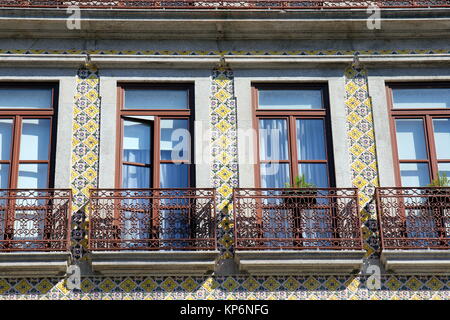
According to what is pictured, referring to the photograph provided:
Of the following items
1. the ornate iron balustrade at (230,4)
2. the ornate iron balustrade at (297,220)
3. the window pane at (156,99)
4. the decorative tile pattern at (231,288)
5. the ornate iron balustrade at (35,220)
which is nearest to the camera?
the decorative tile pattern at (231,288)

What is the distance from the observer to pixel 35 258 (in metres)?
14.8

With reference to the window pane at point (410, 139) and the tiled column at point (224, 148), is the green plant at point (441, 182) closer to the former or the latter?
the window pane at point (410, 139)

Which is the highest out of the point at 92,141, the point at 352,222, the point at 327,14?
the point at 327,14

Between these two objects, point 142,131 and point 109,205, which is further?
point 142,131

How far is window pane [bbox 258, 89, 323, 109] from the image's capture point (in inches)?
655

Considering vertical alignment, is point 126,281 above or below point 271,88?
below

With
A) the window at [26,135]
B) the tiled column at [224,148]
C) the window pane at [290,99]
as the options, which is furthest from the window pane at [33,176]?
the window pane at [290,99]

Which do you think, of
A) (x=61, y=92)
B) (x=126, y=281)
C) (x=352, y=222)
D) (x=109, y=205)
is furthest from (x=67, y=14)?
(x=352, y=222)

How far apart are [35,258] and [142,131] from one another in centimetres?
279

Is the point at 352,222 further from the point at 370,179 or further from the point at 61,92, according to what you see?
the point at 61,92

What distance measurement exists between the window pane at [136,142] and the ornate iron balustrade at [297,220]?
170 cm

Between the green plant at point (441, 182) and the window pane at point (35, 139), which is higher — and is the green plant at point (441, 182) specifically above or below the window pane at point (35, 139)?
below

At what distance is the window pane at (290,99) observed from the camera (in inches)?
655

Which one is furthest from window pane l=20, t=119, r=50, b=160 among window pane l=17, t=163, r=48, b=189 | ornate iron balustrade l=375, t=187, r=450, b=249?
ornate iron balustrade l=375, t=187, r=450, b=249
